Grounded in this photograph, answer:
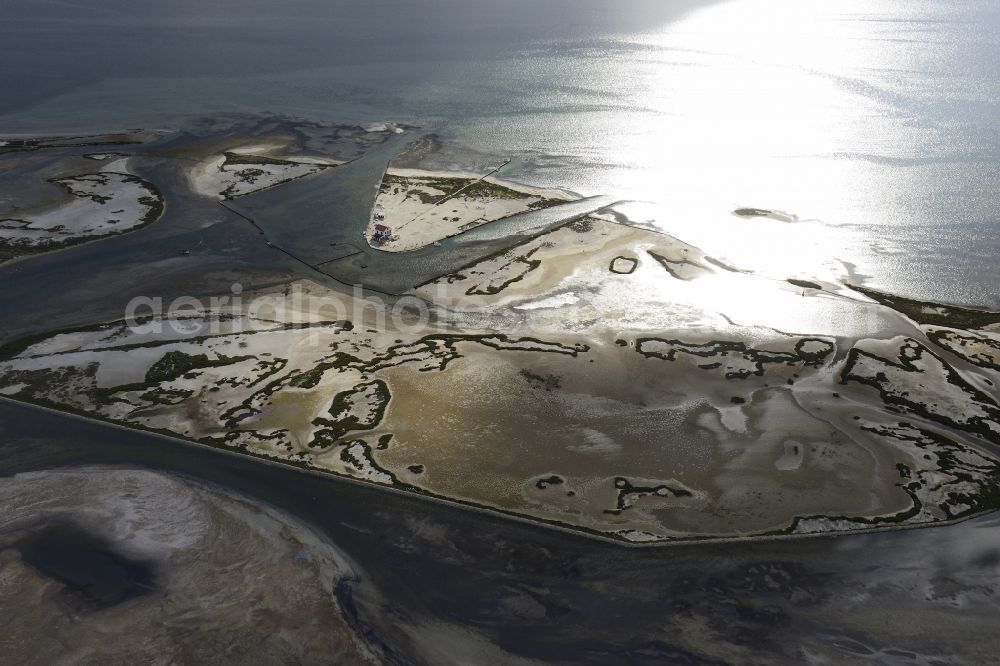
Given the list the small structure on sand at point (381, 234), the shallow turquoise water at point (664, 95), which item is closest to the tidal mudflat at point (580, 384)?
the small structure on sand at point (381, 234)

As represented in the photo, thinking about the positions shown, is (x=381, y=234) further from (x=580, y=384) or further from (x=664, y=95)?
(x=664, y=95)

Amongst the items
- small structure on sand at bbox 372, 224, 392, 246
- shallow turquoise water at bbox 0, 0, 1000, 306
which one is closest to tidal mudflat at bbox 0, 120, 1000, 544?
small structure on sand at bbox 372, 224, 392, 246

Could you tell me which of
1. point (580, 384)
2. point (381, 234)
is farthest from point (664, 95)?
point (580, 384)

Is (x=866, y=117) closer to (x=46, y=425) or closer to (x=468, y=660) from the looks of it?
(x=468, y=660)

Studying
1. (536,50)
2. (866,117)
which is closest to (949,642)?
(866,117)

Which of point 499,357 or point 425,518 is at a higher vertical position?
point 499,357

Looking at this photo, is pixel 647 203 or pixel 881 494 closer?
pixel 881 494

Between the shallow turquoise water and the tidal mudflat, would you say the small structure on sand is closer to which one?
the tidal mudflat

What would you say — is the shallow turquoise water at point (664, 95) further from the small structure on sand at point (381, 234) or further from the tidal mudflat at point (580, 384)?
the small structure on sand at point (381, 234)
